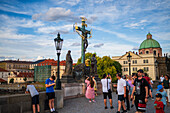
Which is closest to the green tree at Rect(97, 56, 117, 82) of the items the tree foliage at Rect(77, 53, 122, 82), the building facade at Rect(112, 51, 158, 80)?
the tree foliage at Rect(77, 53, 122, 82)

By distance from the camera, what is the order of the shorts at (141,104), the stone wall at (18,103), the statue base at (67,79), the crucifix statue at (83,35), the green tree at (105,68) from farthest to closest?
1. the green tree at (105,68)
2. the crucifix statue at (83,35)
3. the statue base at (67,79)
4. the stone wall at (18,103)
5. the shorts at (141,104)

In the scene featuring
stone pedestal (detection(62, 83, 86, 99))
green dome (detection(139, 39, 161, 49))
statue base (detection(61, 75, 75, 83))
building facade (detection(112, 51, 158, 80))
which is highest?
green dome (detection(139, 39, 161, 49))

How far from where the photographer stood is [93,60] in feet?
57.6

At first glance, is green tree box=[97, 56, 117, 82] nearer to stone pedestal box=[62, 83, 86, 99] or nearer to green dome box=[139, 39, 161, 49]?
stone pedestal box=[62, 83, 86, 99]

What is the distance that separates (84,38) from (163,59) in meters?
76.6

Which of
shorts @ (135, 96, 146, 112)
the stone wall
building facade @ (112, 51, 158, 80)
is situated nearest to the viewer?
shorts @ (135, 96, 146, 112)

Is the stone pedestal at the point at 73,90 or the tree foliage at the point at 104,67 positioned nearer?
the stone pedestal at the point at 73,90

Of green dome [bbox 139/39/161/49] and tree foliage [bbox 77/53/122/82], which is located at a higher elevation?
green dome [bbox 139/39/161/49]

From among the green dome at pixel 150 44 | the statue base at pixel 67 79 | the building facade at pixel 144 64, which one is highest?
the green dome at pixel 150 44

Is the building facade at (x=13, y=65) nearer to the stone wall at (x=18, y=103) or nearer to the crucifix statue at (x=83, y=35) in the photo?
the crucifix statue at (x=83, y=35)

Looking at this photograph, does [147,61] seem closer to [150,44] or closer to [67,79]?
[150,44]

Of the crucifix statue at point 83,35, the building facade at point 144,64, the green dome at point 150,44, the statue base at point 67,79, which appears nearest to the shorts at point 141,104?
the statue base at point 67,79

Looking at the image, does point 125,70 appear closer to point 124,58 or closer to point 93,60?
point 124,58

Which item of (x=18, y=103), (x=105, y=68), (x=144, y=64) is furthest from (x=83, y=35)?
(x=144, y=64)
